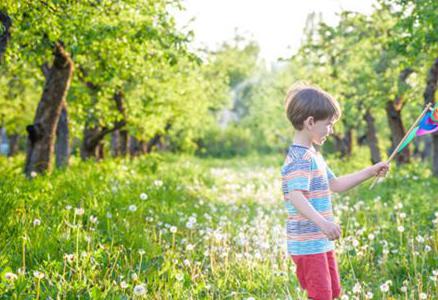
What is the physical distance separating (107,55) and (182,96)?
9.48 metres

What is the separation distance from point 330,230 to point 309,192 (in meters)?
0.44

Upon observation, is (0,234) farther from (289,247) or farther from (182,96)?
(182,96)

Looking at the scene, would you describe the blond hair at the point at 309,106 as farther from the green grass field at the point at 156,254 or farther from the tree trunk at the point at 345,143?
the tree trunk at the point at 345,143

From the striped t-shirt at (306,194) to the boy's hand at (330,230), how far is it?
241 mm

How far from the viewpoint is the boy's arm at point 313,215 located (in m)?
3.51

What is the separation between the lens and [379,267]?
5715mm

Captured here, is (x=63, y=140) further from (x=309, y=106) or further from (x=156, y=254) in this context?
(x=309, y=106)

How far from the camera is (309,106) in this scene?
3.77 meters

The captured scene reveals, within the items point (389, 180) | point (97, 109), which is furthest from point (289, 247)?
point (97, 109)

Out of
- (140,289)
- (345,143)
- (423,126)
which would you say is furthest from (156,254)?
(345,143)

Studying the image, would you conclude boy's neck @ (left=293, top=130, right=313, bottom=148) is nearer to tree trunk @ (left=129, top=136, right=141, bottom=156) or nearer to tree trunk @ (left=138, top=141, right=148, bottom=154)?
tree trunk @ (left=129, top=136, right=141, bottom=156)

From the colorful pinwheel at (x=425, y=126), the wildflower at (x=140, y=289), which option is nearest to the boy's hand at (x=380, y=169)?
the colorful pinwheel at (x=425, y=126)

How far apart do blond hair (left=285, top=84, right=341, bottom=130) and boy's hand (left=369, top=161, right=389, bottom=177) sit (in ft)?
1.68

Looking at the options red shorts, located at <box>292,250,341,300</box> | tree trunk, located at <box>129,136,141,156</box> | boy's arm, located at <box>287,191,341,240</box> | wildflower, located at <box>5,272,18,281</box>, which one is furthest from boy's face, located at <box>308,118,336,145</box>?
tree trunk, located at <box>129,136,141,156</box>
